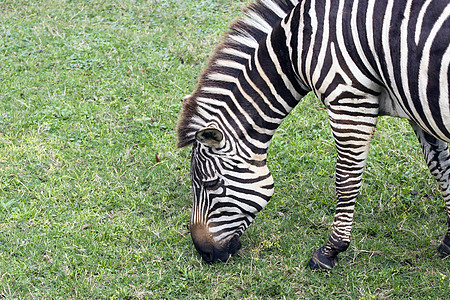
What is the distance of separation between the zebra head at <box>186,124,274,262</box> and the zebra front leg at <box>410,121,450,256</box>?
1476 mm

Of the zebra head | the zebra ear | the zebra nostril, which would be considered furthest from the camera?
the zebra nostril

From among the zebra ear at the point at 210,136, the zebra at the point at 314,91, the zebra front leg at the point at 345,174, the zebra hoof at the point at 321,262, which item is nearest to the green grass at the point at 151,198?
the zebra hoof at the point at 321,262

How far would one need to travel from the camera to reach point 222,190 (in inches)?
172

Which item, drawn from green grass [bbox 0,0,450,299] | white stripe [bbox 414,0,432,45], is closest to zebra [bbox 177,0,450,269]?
white stripe [bbox 414,0,432,45]

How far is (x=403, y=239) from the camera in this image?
15.9ft

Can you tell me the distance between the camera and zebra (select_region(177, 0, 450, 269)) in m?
3.46

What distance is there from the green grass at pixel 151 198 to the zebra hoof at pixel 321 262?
74 mm

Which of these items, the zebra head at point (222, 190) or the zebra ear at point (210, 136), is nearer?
the zebra ear at point (210, 136)

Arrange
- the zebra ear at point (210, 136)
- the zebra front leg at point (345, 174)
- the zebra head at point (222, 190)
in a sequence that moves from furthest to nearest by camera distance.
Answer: the zebra head at point (222, 190), the zebra ear at point (210, 136), the zebra front leg at point (345, 174)

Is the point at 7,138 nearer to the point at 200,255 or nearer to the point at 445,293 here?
the point at 200,255

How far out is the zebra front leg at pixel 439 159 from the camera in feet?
14.6

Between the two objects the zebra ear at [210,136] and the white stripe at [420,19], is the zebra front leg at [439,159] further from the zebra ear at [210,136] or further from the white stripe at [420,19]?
the zebra ear at [210,136]

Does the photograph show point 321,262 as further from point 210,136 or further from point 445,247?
point 210,136

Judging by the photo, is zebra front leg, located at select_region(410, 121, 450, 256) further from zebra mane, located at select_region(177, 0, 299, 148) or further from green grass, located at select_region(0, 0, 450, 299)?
zebra mane, located at select_region(177, 0, 299, 148)
